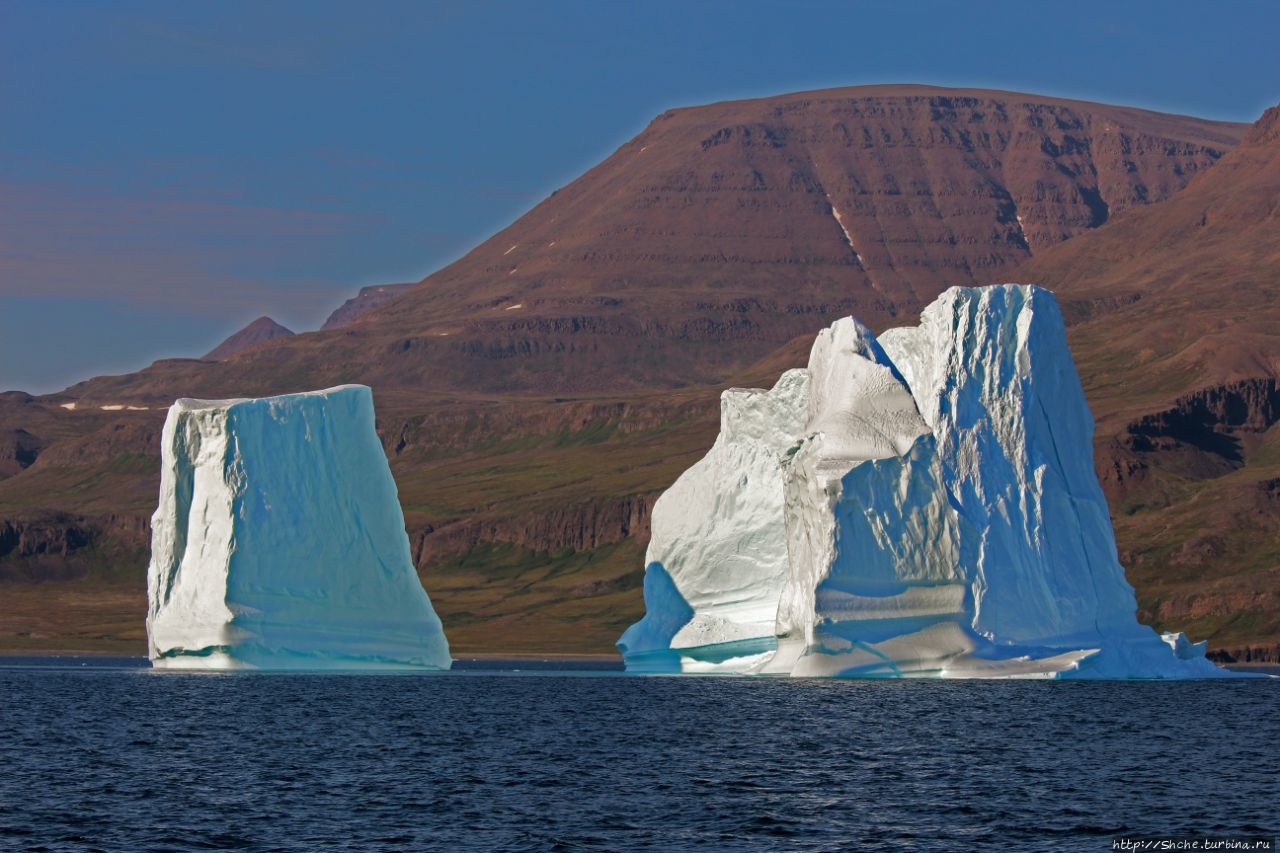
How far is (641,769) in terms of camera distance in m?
52.5

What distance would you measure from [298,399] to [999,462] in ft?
109

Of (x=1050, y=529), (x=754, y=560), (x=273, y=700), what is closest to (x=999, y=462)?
(x=1050, y=529)

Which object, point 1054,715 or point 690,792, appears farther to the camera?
point 1054,715

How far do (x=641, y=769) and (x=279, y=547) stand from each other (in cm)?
3832

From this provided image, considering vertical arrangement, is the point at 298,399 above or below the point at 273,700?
above

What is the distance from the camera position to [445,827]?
134 feet

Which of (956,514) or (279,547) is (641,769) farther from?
(279,547)

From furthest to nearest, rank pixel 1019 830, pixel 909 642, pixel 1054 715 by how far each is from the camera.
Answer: pixel 909 642 < pixel 1054 715 < pixel 1019 830

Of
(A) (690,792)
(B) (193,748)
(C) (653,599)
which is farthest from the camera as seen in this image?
(C) (653,599)

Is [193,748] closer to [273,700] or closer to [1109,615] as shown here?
[273,700]

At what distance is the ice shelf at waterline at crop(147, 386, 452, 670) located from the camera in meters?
86.5

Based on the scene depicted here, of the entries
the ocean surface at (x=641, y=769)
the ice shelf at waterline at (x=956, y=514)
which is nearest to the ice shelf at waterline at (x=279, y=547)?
the ocean surface at (x=641, y=769)

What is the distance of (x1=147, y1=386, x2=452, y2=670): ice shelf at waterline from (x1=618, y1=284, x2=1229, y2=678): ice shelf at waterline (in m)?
20.2

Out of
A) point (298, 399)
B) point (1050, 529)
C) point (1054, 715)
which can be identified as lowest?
point (1054, 715)
